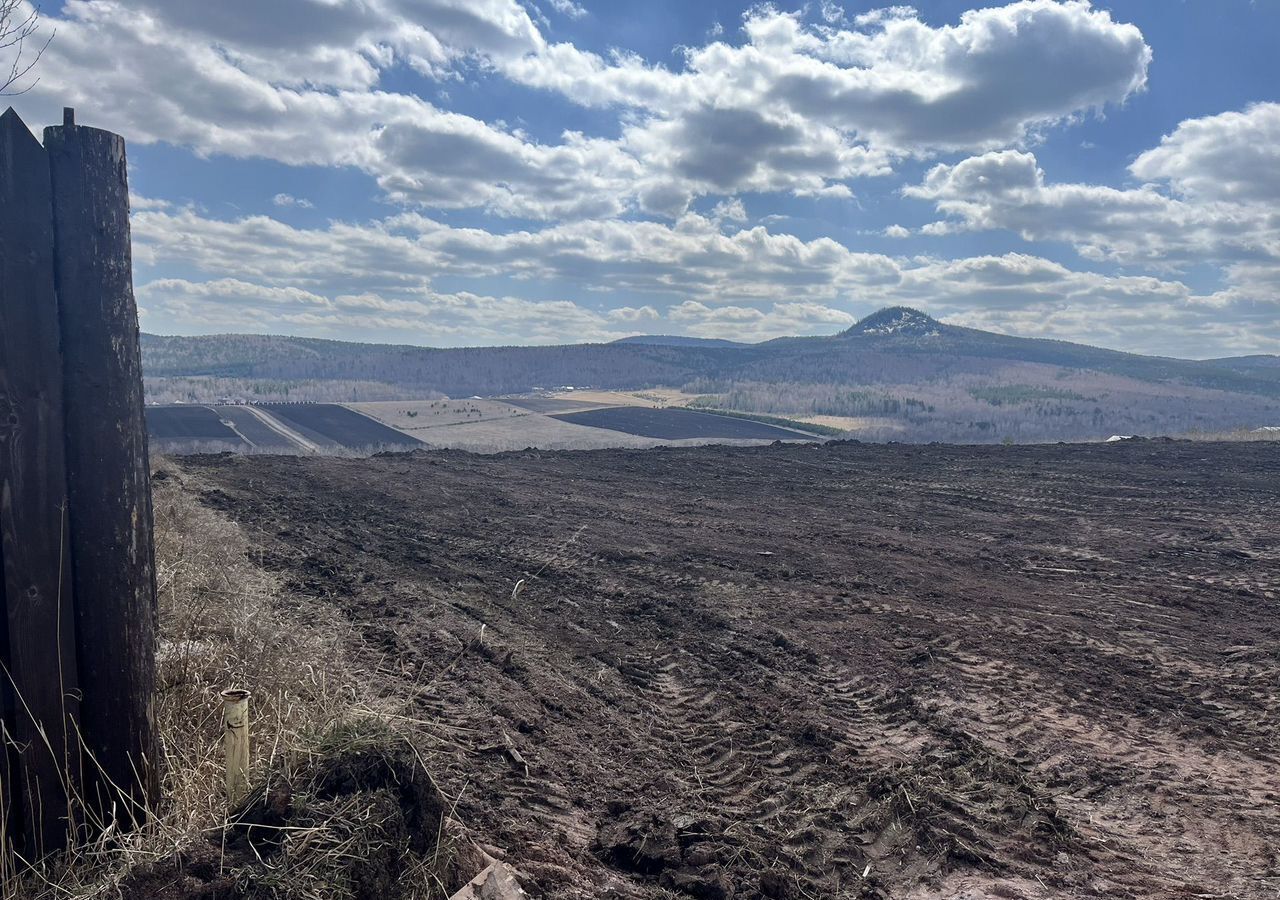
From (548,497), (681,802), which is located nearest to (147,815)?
(681,802)

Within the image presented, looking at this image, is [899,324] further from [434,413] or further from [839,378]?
[434,413]

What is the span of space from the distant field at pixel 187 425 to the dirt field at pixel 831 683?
2691 centimetres

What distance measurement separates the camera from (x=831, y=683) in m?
6.09

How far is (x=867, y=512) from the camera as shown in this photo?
1342 cm

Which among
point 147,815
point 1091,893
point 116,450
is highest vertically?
point 116,450

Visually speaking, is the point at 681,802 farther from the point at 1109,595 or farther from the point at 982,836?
the point at 1109,595

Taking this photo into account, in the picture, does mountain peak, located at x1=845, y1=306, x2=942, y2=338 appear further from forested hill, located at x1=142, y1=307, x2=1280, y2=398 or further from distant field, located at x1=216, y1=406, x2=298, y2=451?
distant field, located at x1=216, y1=406, x2=298, y2=451

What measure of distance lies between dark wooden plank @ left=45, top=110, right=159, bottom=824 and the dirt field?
1.43 m

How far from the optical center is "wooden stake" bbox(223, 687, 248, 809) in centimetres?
321

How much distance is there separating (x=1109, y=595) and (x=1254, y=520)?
218 inches

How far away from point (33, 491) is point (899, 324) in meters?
164

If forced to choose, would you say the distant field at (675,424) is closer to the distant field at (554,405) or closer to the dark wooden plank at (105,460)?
the distant field at (554,405)

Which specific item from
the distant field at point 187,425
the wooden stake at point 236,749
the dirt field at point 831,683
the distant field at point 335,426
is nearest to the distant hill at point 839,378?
the distant field at point 335,426

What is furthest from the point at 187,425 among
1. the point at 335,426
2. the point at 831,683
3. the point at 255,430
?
the point at 831,683
